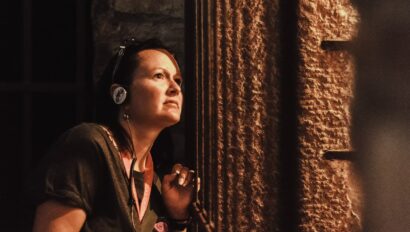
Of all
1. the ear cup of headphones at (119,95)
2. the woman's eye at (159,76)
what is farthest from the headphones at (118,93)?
the woman's eye at (159,76)

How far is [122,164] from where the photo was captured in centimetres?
215

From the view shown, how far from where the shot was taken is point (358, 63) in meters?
1.23

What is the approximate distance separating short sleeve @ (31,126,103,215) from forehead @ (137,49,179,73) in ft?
0.96

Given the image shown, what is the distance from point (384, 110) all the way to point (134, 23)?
1.82 metres

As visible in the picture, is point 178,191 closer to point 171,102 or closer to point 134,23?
point 171,102

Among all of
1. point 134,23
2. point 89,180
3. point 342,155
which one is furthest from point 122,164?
point 342,155

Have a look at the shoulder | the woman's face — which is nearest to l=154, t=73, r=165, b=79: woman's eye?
the woman's face

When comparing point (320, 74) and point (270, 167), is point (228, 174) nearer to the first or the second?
point (270, 167)

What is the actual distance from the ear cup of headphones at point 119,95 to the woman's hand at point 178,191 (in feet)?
0.89

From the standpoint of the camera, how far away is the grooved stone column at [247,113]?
1.22 m

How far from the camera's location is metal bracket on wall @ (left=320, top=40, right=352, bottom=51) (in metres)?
1.21

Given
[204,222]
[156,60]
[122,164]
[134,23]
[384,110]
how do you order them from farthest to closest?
[134,23] < [156,60] < [122,164] < [204,222] < [384,110]

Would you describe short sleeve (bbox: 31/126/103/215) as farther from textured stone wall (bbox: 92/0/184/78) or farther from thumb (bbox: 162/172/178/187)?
textured stone wall (bbox: 92/0/184/78)

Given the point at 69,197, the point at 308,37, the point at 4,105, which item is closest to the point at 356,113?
the point at 308,37
